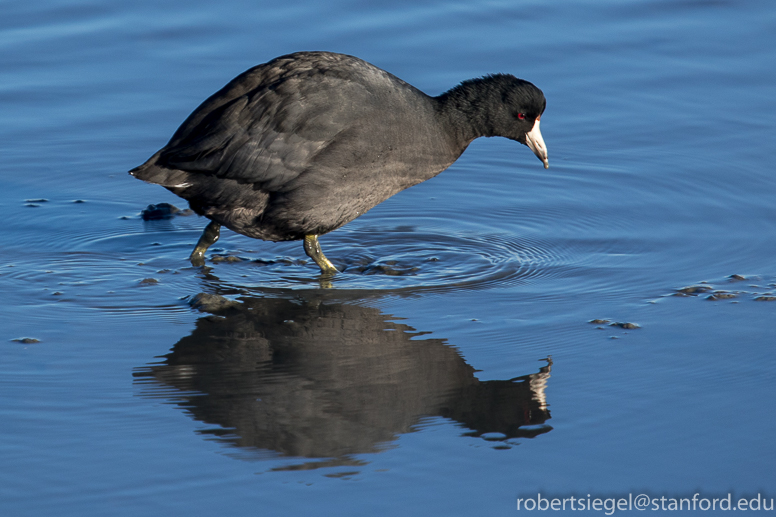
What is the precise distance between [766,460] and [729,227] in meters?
3.10

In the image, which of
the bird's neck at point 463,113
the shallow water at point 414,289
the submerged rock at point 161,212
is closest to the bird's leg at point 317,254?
the shallow water at point 414,289

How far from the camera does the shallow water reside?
14.1 ft

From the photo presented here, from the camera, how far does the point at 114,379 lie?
5090mm

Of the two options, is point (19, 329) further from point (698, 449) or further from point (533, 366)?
point (698, 449)

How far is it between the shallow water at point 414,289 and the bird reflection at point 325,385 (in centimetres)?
2

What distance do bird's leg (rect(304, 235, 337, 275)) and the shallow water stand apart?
186mm

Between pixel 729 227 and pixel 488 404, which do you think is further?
pixel 729 227

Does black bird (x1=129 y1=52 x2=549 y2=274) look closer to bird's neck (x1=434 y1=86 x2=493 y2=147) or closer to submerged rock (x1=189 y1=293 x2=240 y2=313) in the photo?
bird's neck (x1=434 y1=86 x2=493 y2=147)

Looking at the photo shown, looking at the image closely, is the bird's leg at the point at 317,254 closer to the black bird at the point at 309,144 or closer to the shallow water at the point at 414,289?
the black bird at the point at 309,144

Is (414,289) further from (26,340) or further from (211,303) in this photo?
(26,340)

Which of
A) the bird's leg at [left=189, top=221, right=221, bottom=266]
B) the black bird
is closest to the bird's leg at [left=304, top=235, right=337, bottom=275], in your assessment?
the black bird

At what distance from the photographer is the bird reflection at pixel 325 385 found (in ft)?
15.1

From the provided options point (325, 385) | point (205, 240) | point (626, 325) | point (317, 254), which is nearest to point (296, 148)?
point (317, 254)

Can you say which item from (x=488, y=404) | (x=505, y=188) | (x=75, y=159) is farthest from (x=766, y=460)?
(x=75, y=159)
